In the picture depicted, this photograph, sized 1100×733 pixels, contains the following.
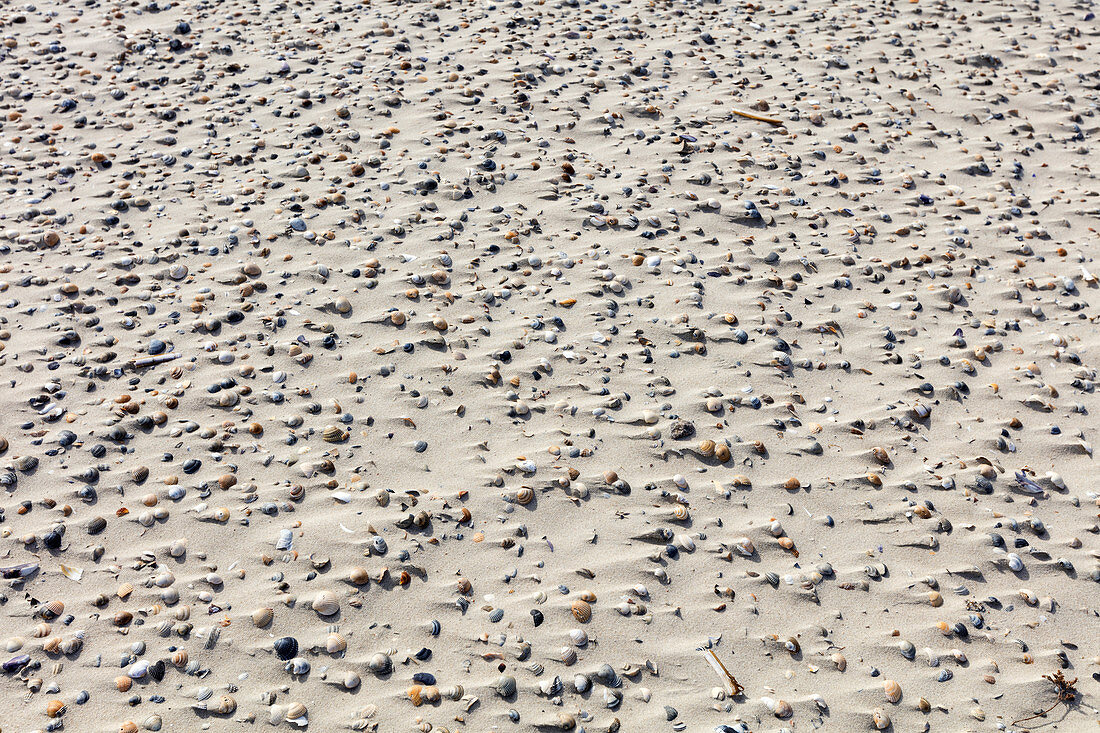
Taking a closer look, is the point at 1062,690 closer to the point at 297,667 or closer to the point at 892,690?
the point at 892,690

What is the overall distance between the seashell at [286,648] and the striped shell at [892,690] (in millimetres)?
2310

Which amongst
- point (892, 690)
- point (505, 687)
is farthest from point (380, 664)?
point (892, 690)

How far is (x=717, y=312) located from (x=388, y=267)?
203 centimetres

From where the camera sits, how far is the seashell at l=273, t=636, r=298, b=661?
2564mm

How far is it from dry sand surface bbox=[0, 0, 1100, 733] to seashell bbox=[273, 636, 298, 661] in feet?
0.15

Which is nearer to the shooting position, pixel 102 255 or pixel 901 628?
pixel 901 628

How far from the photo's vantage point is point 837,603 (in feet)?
9.21

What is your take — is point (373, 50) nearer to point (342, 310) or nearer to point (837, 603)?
point (342, 310)

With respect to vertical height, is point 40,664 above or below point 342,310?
below

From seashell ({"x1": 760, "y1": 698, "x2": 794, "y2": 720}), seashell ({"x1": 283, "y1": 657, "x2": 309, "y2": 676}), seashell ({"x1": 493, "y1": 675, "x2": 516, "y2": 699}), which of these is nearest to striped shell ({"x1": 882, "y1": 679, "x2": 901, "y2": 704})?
seashell ({"x1": 760, "y1": 698, "x2": 794, "y2": 720})

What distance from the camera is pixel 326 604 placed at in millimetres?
2693

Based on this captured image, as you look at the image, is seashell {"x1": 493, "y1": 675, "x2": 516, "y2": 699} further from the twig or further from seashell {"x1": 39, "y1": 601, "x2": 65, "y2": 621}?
the twig

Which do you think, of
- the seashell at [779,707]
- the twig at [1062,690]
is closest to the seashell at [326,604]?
the seashell at [779,707]

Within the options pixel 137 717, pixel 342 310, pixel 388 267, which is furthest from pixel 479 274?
pixel 137 717
